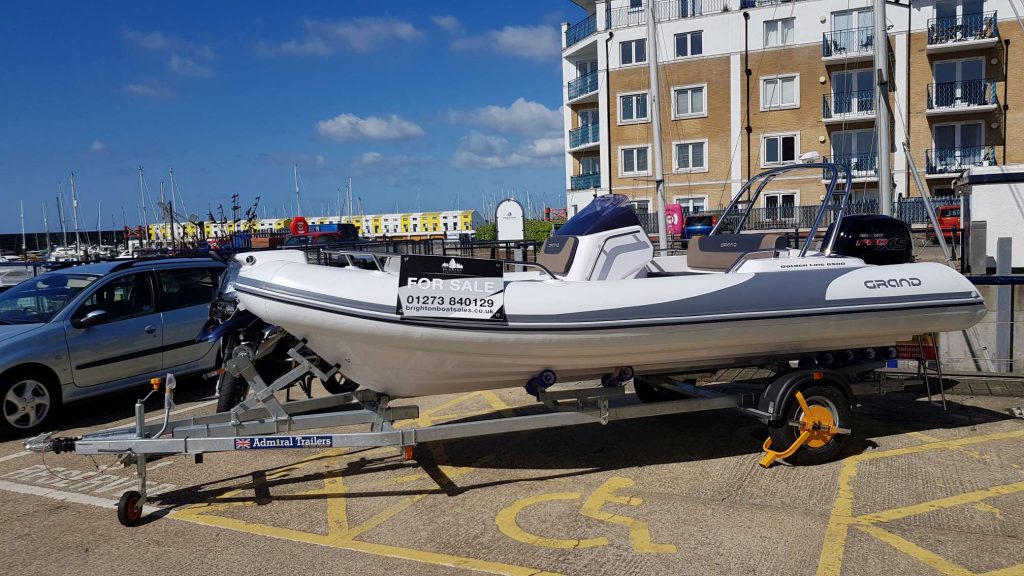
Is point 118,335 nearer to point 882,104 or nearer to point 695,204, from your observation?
point 882,104

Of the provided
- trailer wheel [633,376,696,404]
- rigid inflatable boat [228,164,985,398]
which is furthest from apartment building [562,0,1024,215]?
rigid inflatable boat [228,164,985,398]

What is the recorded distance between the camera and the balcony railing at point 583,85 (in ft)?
128

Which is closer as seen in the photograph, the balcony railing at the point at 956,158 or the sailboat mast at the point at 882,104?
the sailboat mast at the point at 882,104

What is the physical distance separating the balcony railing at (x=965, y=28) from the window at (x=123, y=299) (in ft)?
113

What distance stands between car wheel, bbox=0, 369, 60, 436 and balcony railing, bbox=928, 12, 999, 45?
35623 mm

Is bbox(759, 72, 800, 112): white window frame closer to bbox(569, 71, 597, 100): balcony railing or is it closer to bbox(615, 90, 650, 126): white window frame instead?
bbox(615, 90, 650, 126): white window frame


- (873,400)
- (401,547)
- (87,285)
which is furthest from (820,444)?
(87,285)

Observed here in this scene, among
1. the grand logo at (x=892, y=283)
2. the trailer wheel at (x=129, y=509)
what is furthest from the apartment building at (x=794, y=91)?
the trailer wheel at (x=129, y=509)

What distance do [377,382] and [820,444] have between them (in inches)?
129

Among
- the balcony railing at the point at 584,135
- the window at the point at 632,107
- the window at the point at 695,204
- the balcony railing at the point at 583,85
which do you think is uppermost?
the balcony railing at the point at 583,85

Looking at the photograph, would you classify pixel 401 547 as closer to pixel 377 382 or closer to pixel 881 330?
pixel 377 382

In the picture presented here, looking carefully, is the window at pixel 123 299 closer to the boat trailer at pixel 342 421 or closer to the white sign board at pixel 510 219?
the boat trailer at pixel 342 421

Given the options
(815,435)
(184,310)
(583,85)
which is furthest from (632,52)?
(815,435)

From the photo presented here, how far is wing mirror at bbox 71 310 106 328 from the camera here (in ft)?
24.1
